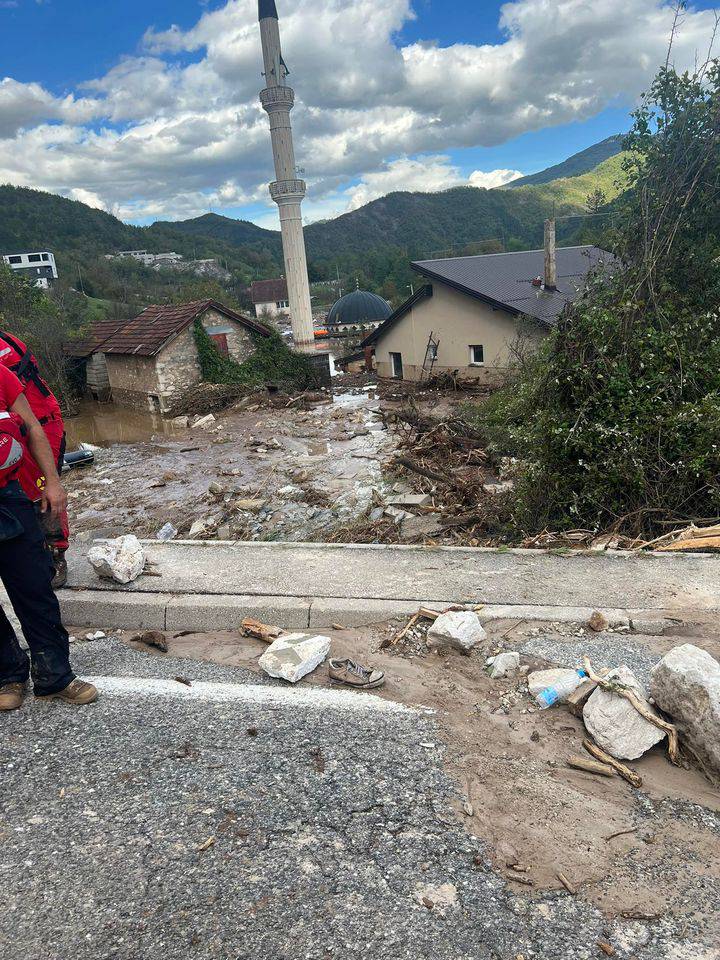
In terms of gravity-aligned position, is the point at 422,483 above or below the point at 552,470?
below

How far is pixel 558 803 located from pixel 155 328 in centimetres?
2557

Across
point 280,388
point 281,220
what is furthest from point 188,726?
point 281,220

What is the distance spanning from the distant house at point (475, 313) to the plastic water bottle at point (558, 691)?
1953cm

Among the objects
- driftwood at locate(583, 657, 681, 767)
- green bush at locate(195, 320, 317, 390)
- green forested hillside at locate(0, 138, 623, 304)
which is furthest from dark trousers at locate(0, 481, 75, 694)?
green forested hillside at locate(0, 138, 623, 304)

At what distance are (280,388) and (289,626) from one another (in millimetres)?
22765

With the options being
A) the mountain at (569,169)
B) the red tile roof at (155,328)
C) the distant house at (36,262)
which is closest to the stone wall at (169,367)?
the red tile roof at (155,328)

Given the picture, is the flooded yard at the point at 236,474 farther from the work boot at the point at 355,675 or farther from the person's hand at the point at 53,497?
the work boot at the point at 355,675

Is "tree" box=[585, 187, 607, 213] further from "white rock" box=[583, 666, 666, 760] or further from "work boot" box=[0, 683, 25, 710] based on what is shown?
"work boot" box=[0, 683, 25, 710]

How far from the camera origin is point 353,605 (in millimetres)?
4461

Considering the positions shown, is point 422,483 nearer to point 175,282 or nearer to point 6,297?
point 6,297

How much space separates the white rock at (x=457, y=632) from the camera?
3.82 meters

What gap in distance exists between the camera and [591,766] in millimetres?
2787

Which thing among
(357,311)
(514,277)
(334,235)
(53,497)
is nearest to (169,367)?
(514,277)

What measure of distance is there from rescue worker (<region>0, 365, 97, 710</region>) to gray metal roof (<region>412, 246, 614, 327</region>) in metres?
20.1
